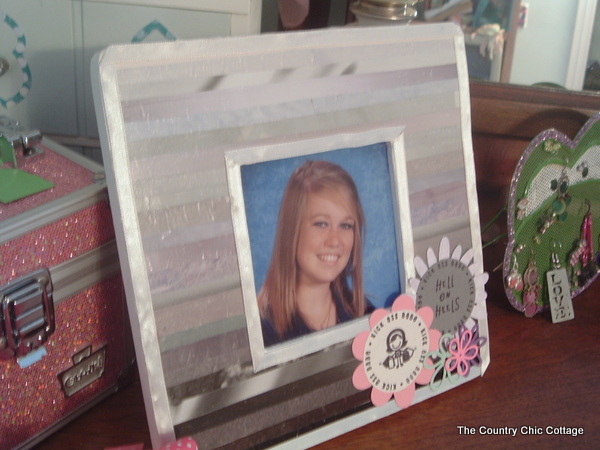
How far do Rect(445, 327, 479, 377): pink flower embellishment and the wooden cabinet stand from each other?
1.28ft

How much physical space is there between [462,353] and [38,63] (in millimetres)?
523

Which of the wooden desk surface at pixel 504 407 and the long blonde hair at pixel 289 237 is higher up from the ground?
the long blonde hair at pixel 289 237

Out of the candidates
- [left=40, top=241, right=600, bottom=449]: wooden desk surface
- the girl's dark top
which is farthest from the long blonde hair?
[left=40, top=241, right=600, bottom=449]: wooden desk surface

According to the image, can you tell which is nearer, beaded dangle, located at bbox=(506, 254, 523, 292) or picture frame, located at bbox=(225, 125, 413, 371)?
picture frame, located at bbox=(225, 125, 413, 371)

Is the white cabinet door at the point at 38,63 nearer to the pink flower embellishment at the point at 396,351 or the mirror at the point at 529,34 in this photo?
the mirror at the point at 529,34

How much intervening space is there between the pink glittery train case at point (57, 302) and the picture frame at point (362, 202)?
119 millimetres

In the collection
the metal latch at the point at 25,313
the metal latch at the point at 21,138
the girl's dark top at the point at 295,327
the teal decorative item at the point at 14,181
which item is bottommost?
the girl's dark top at the point at 295,327

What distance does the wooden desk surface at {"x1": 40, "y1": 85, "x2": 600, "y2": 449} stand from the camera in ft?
1.87

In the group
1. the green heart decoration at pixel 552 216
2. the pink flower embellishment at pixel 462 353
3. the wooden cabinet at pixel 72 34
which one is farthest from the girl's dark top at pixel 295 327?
the wooden cabinet at pixel 72 34

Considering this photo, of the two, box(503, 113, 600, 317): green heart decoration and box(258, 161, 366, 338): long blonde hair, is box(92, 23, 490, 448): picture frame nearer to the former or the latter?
box(258, 161, 366, 338): long blonde hair

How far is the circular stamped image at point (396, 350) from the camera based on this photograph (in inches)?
22.7

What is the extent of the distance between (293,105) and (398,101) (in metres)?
0.11

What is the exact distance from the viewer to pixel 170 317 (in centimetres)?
48

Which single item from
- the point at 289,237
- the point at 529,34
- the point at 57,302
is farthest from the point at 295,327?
the point at 529,34
